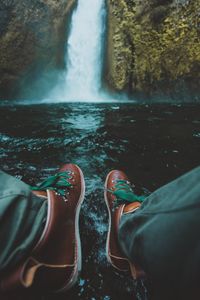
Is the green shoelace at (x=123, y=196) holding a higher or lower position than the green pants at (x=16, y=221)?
lower

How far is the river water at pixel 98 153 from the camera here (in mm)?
1292

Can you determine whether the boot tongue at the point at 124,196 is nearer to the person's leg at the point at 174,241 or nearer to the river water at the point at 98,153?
the river water at the point at 98,153

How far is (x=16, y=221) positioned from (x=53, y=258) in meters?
0.24

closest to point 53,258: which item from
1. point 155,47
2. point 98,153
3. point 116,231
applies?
point 116,231

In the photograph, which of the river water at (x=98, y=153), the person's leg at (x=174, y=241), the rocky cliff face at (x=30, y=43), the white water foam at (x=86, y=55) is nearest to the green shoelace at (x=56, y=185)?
the river water at (x=98, y=153)

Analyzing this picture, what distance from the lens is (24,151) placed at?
2992 millimetres

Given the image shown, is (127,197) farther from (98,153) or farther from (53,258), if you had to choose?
(98,153)

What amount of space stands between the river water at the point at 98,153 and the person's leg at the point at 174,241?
0.41 metres

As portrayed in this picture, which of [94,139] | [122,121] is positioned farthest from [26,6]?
[94,139]

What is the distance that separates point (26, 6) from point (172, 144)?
7341 millimetres

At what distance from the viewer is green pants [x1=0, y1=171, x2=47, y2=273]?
890 mm

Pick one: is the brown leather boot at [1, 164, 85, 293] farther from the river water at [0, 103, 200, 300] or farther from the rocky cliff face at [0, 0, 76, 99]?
the rocky cliff face at [0, 0, 76, 99]

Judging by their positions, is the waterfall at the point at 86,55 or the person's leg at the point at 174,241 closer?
the person's leg at the point at 174,241

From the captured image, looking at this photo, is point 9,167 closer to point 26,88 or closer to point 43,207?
point 43,207
